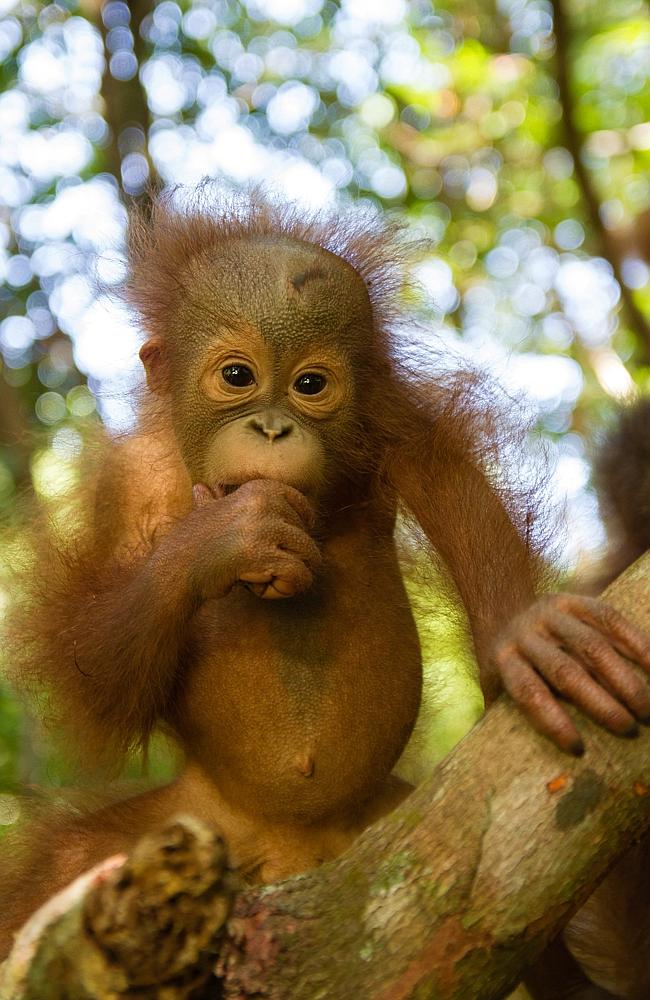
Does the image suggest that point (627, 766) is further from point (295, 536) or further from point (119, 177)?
point (119, 177)

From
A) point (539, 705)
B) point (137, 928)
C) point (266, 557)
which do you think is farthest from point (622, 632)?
point (137, 928)

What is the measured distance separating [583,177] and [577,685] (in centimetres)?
433

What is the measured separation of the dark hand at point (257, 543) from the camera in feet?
9.61

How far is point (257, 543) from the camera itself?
9.60 feet

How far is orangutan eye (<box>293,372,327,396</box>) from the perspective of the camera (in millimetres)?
3256

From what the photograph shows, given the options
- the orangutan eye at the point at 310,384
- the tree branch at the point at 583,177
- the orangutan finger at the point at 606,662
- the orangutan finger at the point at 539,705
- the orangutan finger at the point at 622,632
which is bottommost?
the orangutan eye at the point at 310,384

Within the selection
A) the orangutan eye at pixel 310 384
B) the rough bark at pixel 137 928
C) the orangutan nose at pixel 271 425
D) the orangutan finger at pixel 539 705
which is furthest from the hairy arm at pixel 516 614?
the rough bark at pixel 137 928

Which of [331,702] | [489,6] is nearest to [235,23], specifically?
[489,6]

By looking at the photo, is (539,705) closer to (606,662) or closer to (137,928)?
(606,662)

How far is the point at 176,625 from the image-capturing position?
3139 millimetres

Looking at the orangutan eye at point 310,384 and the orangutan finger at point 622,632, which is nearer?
the orangutan finger at point 622,632

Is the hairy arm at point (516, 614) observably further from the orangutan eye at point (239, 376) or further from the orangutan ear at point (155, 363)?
the orangutan ear at point (155, 363)

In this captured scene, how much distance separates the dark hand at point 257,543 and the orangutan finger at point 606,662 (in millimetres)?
739

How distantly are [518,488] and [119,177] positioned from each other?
3158 mm
